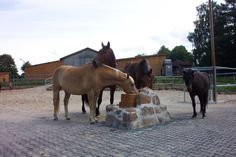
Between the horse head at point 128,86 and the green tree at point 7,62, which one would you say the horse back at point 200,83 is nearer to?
the horse head at point 128,86

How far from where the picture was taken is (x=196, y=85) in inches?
440

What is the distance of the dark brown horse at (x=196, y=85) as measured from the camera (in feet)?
36.1

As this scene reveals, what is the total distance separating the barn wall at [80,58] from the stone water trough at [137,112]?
40876 millimetres

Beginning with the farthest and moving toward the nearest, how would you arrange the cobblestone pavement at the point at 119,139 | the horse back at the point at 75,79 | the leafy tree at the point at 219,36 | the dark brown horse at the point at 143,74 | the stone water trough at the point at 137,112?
the leafy tree at the point at 219,36, the dark brown horse at the point at 143,74, the horse back at the point at 75,79, the stone water trough at the point at 137,112, the cobblestone pavement at the point at 119,139

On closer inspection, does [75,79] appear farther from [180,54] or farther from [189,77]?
[180,54]

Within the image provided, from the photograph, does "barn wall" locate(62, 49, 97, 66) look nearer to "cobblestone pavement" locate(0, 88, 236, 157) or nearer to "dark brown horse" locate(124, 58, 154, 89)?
"dark brown horse" locate(124, 58, 154, 89)

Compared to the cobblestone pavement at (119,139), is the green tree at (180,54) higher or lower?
higher

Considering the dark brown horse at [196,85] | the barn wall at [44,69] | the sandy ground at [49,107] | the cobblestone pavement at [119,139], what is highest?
the barn wall at [44,69]

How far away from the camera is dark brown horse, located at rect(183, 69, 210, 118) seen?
1099cm

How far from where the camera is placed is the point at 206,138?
745cm

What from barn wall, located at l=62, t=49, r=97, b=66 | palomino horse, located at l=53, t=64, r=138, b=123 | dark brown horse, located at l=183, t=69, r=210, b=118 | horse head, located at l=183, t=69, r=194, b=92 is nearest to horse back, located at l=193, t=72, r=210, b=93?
dark brown horse, located at l=183, t=69, r=210, b=118

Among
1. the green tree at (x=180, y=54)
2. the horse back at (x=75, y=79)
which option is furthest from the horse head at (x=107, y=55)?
the green tree at (x=180, y=54)

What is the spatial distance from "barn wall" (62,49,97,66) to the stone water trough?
40876 mm

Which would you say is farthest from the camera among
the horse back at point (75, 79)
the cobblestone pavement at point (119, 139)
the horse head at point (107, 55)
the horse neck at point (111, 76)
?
the horse head at point (107, 55)
